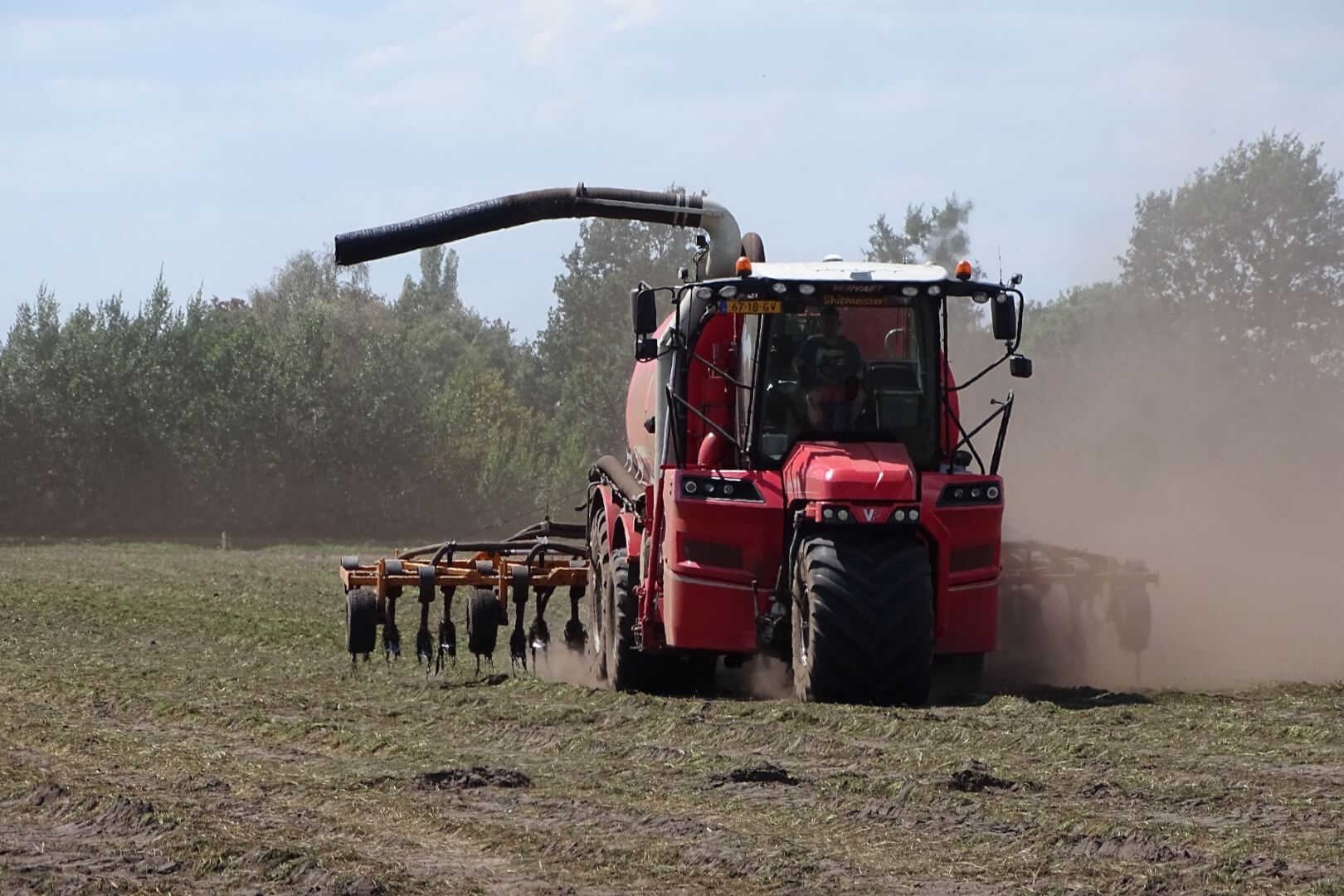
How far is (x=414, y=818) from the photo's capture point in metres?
7.40

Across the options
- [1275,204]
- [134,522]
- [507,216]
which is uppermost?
[1275,204]

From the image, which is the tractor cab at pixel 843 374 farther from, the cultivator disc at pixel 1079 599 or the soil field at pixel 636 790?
the cultivator disc at pixel 1079 599

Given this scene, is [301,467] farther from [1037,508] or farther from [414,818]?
[414,818]

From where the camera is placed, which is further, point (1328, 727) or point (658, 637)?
point (658, 637)

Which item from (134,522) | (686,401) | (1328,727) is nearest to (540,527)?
(686,401)

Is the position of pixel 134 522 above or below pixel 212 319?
below

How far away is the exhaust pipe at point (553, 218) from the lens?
1272cm

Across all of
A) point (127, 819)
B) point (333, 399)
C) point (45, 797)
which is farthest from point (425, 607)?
point (333, 399)

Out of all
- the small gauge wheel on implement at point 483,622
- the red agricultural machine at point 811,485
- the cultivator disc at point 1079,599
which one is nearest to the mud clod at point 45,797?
the red agricultural machine at point 811,485

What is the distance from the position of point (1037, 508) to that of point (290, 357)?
3349 centimetres

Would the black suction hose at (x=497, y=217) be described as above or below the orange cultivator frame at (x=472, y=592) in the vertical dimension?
above

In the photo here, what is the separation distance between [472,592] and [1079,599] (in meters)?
4.50

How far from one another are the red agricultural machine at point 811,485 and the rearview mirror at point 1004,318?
0.03ft

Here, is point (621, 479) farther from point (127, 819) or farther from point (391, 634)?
point (127, 819)
